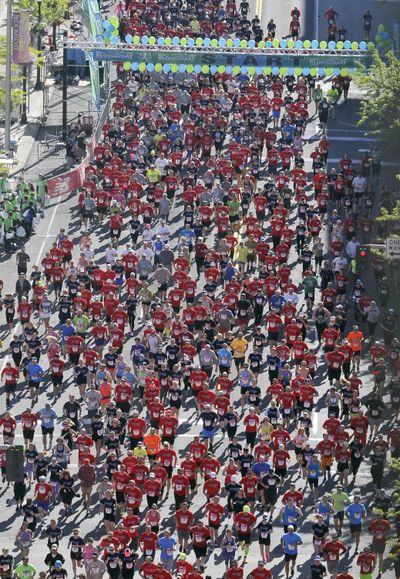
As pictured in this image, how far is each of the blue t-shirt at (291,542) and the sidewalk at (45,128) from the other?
89.1 feet

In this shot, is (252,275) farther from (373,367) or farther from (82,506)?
(82,506)

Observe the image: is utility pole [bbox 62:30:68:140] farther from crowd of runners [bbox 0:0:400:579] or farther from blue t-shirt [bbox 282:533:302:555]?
blue t-shirt [bbox 282:533:302:555]

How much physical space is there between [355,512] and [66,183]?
25610 mm

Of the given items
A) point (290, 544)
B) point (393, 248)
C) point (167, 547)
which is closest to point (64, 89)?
point (393, 248)

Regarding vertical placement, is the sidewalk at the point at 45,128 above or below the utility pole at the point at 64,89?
below

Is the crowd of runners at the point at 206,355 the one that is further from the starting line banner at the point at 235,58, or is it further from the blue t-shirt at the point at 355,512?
the starting line banner at the point at 235,58

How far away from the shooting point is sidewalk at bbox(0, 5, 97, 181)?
77.1m

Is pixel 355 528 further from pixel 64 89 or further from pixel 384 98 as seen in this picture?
pixel 64 89

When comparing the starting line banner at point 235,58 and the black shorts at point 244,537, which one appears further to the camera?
the starting line banner at point 235,58

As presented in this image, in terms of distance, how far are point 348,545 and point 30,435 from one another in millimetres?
8782

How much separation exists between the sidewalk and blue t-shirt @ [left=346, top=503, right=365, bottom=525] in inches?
1037

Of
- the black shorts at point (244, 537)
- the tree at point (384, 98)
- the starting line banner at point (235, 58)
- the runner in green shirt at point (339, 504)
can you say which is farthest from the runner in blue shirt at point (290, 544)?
the starting line banner at point (235, 58)

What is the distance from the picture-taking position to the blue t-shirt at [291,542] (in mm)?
48594

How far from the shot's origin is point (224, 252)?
64438 mm
